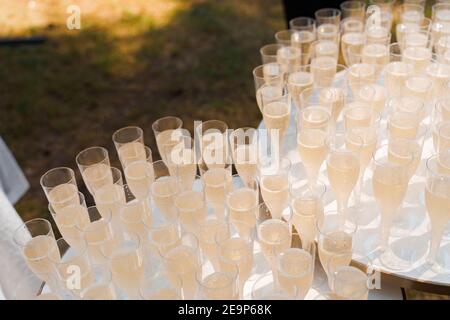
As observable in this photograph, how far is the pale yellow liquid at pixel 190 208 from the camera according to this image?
4.31ft

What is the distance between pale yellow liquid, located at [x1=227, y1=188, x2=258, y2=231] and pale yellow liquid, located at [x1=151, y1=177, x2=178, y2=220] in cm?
14

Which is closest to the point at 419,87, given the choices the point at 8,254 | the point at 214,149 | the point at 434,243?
the point at 434,243

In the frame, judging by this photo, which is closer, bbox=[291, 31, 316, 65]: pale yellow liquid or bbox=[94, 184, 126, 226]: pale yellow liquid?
bbox=[94, 184, 126, 226]: pale yellow liquid

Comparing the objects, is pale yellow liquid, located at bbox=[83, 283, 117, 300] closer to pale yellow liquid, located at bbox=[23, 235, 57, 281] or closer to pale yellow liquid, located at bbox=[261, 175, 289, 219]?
pale yellow liquid, located at bbox=[23, 235, 57, 281]

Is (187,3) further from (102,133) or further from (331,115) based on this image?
(331,115)

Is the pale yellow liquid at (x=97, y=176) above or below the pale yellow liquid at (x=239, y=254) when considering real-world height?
above

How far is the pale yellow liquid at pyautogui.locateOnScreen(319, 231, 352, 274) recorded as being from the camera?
1.17m

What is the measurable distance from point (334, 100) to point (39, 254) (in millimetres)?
910

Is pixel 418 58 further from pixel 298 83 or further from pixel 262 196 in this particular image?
pixel 262 196

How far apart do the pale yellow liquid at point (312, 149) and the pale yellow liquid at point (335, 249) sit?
0.90 ft

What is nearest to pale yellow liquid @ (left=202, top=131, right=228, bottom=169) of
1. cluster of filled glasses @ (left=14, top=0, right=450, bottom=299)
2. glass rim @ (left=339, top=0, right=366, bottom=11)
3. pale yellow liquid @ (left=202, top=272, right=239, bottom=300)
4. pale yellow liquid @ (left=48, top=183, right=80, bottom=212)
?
cluster of filled glasses @ (left=14, top=0, right=450, bottom=299)

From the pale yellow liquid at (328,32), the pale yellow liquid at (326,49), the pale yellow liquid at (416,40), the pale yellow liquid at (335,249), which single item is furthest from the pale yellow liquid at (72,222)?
the pale yellow liquid at (416,40)

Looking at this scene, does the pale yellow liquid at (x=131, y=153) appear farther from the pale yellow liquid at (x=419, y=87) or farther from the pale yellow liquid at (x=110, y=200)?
the pale yellow liquid at (x=419, y=87)
